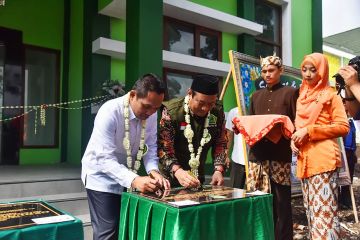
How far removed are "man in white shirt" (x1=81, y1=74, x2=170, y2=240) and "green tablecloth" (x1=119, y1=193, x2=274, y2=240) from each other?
13cm

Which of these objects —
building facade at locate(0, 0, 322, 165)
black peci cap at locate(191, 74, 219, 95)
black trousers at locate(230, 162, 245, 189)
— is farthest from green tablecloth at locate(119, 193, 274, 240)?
building facade at locate(0, 0, 322, 165)

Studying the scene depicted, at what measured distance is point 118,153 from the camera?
6.97 ft

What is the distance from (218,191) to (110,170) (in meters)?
0.66

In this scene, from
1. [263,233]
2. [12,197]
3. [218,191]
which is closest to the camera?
[263,233]

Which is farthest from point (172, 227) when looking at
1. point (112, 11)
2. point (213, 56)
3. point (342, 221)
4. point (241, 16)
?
point (241, 16)

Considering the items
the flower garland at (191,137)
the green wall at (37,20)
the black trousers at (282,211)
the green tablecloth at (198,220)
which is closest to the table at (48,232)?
the green tablecloth at (198,220)

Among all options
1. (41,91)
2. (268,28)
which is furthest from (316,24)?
(41,91)

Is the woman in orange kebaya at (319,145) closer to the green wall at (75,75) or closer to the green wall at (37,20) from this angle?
the green wall at (75,75)

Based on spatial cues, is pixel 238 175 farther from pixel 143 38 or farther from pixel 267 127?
pixel 143 38

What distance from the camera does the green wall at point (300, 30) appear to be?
27.0 ft

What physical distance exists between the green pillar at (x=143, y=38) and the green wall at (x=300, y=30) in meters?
4.75

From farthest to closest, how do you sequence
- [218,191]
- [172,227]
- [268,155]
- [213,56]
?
[213,56] < [268,155] < [218,191] < [172,227]

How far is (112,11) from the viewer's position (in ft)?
18.4

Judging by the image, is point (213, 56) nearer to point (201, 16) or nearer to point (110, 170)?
point (201, 16)
